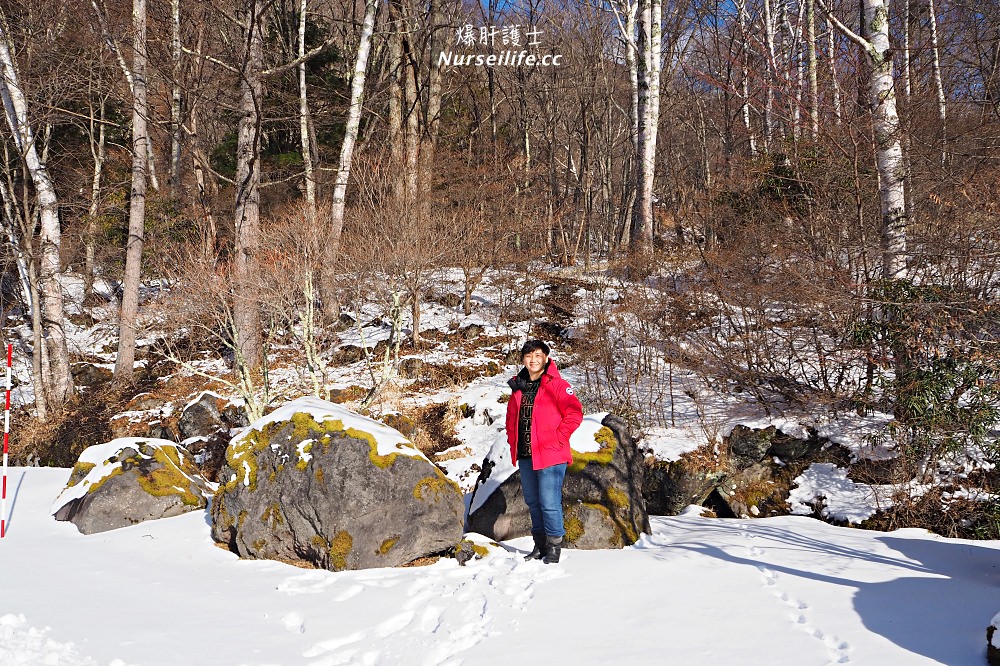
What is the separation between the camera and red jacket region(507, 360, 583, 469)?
474 cm

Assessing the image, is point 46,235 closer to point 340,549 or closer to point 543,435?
point 340,549

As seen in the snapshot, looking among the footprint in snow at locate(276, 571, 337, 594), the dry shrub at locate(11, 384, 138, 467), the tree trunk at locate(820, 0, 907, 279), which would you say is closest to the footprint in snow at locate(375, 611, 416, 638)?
the footprint in snow at locate(276, 571, 337, 594)

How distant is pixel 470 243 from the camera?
1378 centimetres

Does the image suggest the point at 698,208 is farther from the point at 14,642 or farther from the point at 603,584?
the point at 14,642

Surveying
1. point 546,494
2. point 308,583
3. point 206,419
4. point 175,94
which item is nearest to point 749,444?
point 546,494

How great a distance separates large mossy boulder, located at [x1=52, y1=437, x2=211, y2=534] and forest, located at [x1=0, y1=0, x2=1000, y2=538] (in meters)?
1.32

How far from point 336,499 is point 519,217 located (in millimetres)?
12584

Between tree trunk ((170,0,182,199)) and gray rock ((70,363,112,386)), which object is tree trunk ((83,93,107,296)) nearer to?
tree trunk ((170,0,182,199))

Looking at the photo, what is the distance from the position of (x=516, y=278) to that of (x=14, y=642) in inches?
486

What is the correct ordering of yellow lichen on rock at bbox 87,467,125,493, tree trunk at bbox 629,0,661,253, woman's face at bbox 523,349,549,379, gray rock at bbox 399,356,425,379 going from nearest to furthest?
1. woman's face at bbox 523,349,549,379
2. yellow lichen on rock at bbox 87,467,125,493
3. gray rock at bbox 399,356,425,379
4. tree trunk at bbox 629,0,661,253

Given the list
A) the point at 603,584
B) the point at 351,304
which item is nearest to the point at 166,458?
the point at 603,584

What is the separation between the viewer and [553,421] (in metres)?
4.79

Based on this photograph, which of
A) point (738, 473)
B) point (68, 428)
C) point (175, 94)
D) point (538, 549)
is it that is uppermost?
point (175, 94)

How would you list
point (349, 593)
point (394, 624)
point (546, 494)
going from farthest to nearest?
point (546, 494), point (349, 593), point (394, 624)
